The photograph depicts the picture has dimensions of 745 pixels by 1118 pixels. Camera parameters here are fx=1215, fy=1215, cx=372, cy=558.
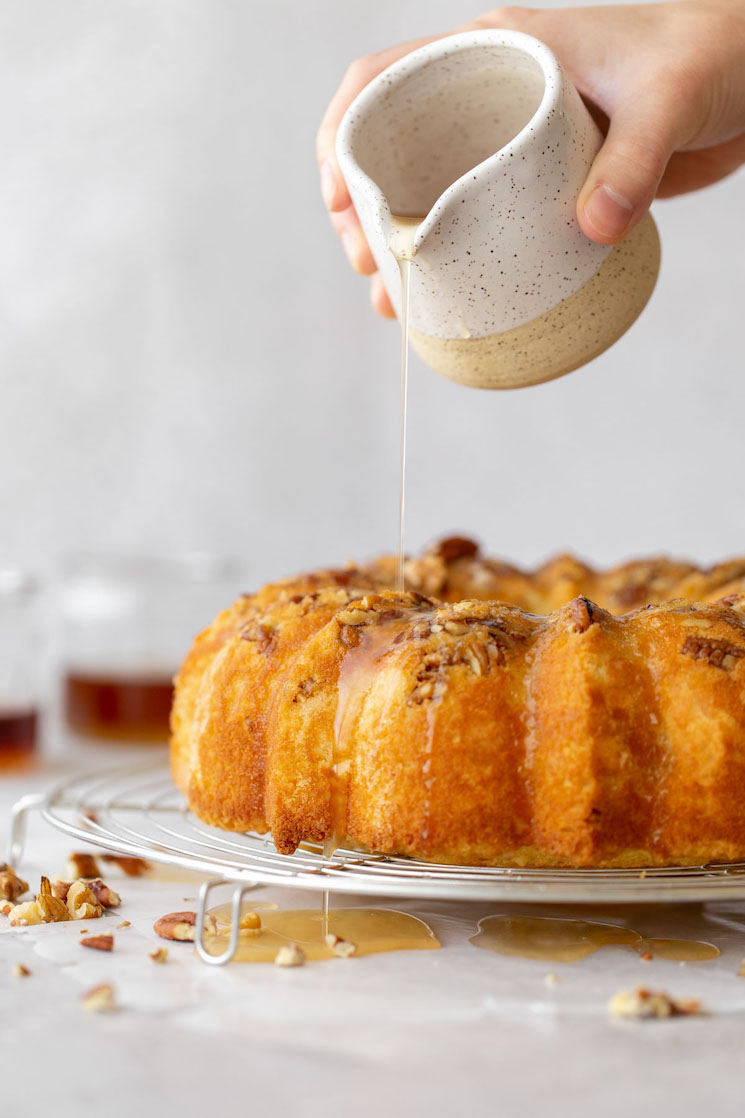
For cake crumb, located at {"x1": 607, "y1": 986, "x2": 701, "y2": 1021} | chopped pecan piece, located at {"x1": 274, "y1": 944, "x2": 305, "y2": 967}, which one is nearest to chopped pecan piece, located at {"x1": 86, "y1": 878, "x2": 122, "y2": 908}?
chopped pecan piece, located at {"x1": 274, "y1": 944, "x2": 305, "y2": 967}

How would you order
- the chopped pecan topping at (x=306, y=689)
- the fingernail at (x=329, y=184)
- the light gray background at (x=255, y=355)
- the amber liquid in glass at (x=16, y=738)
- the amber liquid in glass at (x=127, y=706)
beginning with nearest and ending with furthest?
the chopped pecan topping at (x=306, y=689) < the fingernail at (x=329, y=184) < the amber liquid in glass at (x=16, y=738) < the amber liquid in glass at (x=127, y=706) < the light gray background at (x=255, y=355)

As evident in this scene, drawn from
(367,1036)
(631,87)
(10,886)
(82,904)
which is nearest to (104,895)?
(82,904)

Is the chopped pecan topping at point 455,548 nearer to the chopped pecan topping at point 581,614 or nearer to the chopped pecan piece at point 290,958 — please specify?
the chopped pecan topping at point 581,614

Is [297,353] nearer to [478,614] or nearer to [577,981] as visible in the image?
[478,614]

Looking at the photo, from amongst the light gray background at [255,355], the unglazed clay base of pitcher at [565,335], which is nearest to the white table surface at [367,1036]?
the unglazed clay base of pitcher at [565,335]

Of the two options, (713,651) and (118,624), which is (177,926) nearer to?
(713,651)

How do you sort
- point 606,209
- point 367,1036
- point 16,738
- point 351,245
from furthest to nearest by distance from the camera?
point 16,738
point 351,245
point 606,209
point 367,1036
